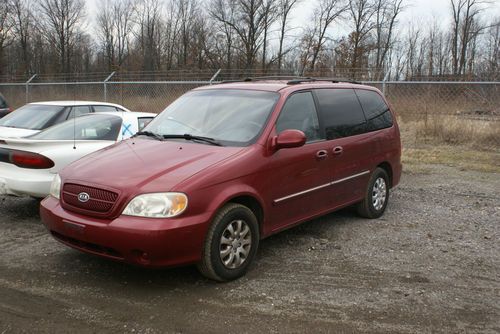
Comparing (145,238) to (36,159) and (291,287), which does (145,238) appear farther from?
(36,159)

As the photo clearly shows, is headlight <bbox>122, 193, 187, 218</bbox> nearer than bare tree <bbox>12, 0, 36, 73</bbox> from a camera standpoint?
Yes

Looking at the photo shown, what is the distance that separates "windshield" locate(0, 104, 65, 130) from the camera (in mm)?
8000

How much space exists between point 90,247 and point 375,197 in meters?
3.79

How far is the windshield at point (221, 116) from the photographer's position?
4.66 m

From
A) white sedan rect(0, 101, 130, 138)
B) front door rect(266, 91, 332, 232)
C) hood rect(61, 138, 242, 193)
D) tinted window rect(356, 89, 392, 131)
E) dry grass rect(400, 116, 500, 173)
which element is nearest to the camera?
hood rect(61, 138, 242, 193)

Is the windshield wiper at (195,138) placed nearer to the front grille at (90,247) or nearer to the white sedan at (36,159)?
the front grille at (90,247)

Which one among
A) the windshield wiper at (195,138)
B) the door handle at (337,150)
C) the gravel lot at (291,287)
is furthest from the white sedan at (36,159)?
the door handle at (337,150)

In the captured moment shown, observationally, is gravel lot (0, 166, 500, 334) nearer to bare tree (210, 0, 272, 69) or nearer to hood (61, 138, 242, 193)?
hood (61, 138, 242, 193)

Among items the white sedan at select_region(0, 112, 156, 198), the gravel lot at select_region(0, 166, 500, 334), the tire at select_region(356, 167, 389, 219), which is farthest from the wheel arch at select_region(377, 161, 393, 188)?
the white sedan at select_region(0, 112, 156, 198)

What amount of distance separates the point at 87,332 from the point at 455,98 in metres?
11.8

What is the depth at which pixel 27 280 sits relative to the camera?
13.8 ft

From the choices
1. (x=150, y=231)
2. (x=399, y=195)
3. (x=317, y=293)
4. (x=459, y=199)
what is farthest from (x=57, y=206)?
(x=459, y=199)

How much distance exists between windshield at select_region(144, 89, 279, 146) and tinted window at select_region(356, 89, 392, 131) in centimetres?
172

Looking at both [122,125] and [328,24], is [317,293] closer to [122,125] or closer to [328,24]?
[122,125]
